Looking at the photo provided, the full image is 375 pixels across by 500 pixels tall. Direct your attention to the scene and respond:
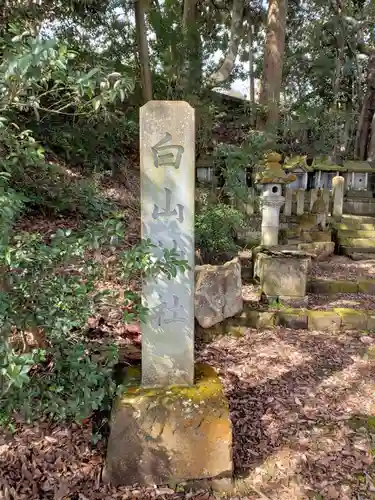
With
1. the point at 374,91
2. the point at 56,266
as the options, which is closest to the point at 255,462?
the point at 56,266

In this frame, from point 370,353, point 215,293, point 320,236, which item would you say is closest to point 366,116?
point 320,236

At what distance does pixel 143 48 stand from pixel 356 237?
539cm

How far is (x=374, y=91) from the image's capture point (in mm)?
14117

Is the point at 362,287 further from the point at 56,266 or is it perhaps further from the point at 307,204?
the point at 56,266

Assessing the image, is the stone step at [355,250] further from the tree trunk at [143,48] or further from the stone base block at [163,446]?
the stone base block at [163,446]

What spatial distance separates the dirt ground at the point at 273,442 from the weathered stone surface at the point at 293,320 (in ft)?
1.95

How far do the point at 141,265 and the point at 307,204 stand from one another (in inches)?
298

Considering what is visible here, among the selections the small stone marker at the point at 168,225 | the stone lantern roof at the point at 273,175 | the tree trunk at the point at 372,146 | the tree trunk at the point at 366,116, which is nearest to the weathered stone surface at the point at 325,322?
the small stone marker at the point at 168,225

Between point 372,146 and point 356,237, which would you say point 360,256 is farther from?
point 372,146

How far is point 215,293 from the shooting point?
3.83 meters

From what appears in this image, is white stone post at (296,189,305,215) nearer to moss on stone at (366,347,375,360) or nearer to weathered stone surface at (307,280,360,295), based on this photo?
weathered stone surface at (307,280,360,295)

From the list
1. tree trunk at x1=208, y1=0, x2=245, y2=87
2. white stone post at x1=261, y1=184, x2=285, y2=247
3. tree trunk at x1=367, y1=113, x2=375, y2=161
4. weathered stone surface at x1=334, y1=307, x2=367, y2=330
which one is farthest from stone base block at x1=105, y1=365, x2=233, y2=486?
tree trunk at x1=367, y1=113, x2=375, y2=161

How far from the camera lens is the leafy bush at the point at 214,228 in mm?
5383

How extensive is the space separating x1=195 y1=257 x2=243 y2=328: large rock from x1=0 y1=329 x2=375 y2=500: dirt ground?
477 mm
